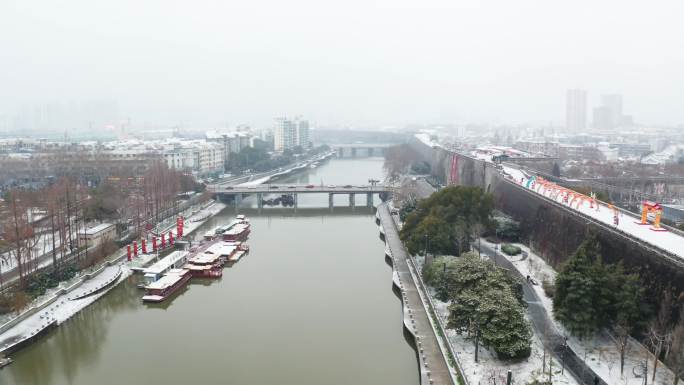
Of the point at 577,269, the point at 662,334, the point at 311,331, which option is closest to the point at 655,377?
the point at 662,334

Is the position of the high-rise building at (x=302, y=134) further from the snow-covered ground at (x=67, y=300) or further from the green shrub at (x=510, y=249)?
the green shrub at (x=510, y=249)

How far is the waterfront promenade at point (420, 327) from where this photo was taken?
27.6 feet

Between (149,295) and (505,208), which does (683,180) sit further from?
(149,295)

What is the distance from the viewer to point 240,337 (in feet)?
34.6

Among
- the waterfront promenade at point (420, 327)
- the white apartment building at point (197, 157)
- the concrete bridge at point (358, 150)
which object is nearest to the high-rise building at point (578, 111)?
the concrete bridge at point (358, 150)

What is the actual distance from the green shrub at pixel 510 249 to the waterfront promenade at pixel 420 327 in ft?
8.59

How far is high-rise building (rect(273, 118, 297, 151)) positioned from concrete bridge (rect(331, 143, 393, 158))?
6165mm

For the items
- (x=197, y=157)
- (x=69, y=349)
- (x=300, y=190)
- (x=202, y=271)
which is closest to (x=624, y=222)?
(x=202, y=271)

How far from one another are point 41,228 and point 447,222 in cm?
1212

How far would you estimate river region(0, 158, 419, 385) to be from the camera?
29.9 ft

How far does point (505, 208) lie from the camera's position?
61.3ft

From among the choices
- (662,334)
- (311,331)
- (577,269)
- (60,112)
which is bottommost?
(311,331)

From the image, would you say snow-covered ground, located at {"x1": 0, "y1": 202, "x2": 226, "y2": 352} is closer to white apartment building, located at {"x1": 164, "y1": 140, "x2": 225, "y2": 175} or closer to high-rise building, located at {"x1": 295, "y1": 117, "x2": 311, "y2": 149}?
white apartment building, located at {"x1": 164, "y1": 140, "x2": 225, "y2": 175}

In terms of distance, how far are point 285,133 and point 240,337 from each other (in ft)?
160
